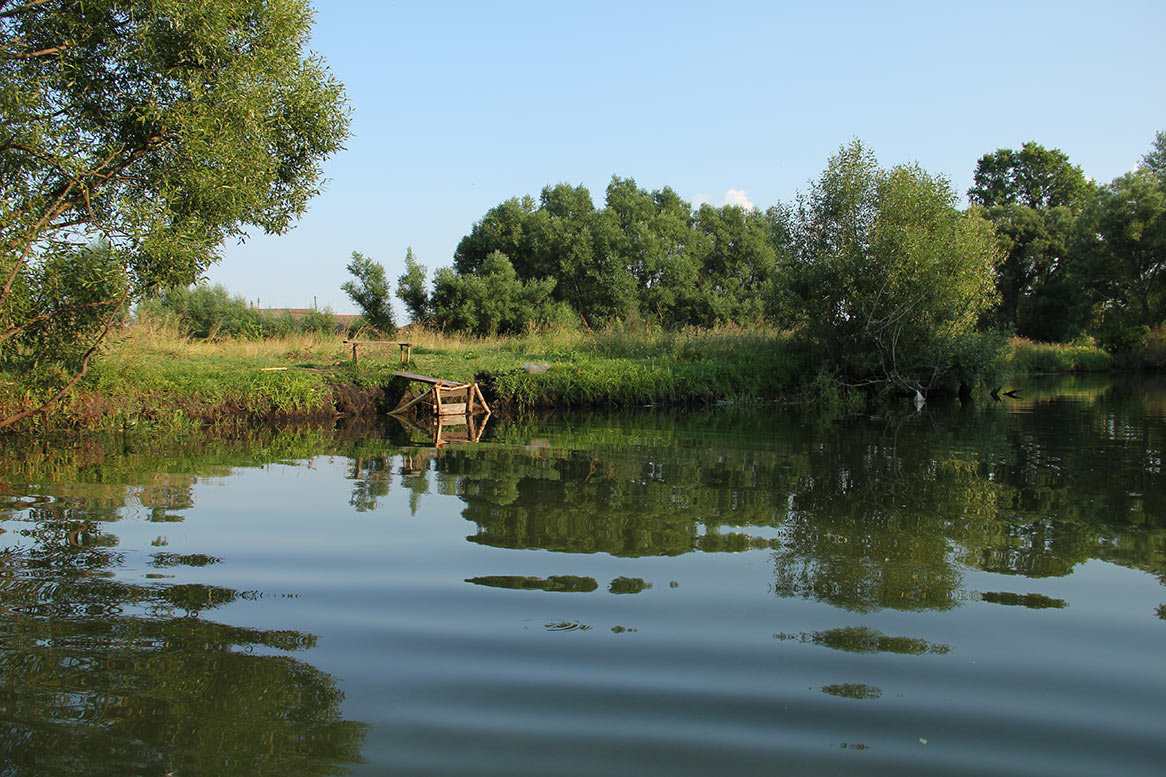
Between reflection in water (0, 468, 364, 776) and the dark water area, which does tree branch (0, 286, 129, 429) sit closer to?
the dark water area

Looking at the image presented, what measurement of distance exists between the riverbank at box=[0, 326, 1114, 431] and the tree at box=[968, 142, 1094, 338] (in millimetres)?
29434

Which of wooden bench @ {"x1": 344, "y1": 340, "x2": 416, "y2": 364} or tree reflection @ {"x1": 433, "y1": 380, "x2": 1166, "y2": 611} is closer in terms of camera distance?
tree reflection @ {"x1": 433, "y1": 380, "x2": 1166, "y2": 611}

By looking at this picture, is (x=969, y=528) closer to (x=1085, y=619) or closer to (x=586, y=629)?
(x=1085, y=619)

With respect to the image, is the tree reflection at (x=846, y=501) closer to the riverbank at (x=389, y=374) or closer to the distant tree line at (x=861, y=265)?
the riverbank at (x=389, y=374)

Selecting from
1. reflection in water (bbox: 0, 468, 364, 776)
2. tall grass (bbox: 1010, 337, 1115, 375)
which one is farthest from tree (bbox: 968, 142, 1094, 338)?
reflection in water (bbox: 0, 468, 364, 776)

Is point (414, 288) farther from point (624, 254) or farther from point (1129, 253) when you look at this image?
point (1129, 253)

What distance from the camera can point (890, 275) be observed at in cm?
2433

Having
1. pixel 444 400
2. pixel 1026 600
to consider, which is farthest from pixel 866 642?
pixel 444 400

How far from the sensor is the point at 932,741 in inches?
132

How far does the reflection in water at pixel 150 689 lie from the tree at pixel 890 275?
74.9ft

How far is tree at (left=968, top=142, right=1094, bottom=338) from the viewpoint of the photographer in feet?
168

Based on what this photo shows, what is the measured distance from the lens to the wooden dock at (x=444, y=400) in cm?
1905

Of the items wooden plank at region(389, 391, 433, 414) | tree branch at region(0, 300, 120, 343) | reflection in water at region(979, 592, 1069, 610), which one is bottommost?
reflection in water at region(979, 592, 1069, 610)

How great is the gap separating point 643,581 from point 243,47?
10447 mm
